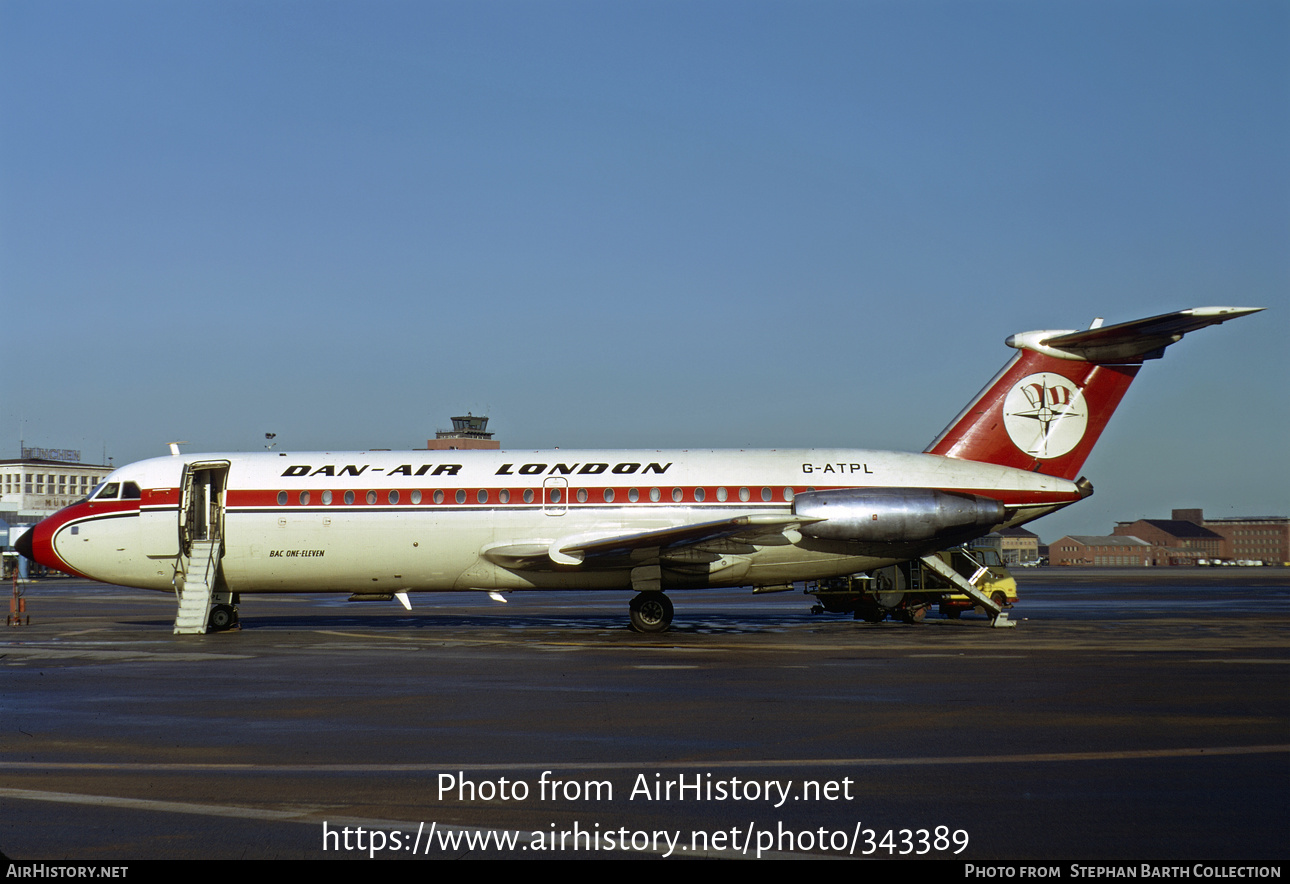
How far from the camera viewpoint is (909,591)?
3117 cm

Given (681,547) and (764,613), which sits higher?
(681,547)

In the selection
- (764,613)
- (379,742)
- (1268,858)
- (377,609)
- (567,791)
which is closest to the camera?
(1268,858)

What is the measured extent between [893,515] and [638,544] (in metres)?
5.91

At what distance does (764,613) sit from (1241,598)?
21.7m

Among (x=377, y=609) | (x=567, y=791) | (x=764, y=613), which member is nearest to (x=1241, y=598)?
(x=764, y=613)

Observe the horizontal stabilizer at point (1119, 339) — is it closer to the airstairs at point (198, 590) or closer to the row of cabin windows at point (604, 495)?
the row of cabin windows at point (604, 495)

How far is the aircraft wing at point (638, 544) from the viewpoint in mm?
25922

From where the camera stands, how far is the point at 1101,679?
17.3 m

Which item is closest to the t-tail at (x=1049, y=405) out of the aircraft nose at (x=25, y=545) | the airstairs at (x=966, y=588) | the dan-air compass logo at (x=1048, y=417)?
the dan-air compass logo at (x=1048, y=417)

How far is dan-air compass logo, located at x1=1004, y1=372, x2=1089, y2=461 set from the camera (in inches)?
1137

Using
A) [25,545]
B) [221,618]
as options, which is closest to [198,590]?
[221,618]

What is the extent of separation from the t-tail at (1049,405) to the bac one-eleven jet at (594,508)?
0.05 metres

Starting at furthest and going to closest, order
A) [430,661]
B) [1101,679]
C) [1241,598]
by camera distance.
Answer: [1241,598]
[430,661]
[1101,679]

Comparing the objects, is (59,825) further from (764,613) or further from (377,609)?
(377,609)
